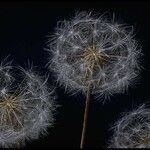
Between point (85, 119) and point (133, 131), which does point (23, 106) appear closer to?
point (85, 119)

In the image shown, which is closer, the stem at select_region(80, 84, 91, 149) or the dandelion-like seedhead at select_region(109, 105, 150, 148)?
the dandelion-like seedhead at select_region(109, 105, 150, 148)

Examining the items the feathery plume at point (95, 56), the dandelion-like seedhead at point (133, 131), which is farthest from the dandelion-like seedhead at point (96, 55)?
the dandelion-like seedhead at point (133, 131)

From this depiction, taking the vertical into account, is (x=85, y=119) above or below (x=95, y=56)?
below

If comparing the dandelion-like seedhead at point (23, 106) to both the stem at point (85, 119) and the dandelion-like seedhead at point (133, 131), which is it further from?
the dandelion-like seedhead at point (133, 131)

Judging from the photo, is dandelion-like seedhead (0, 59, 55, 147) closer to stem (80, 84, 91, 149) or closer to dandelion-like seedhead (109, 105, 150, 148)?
stem (80, 84, 91, 149)

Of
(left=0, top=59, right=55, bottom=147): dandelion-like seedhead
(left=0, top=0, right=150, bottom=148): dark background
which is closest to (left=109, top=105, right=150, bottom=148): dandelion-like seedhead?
(left=0, top=0, right=150, bottom=148): dark background

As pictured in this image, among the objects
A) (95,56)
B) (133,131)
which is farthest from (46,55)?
(133,131)
